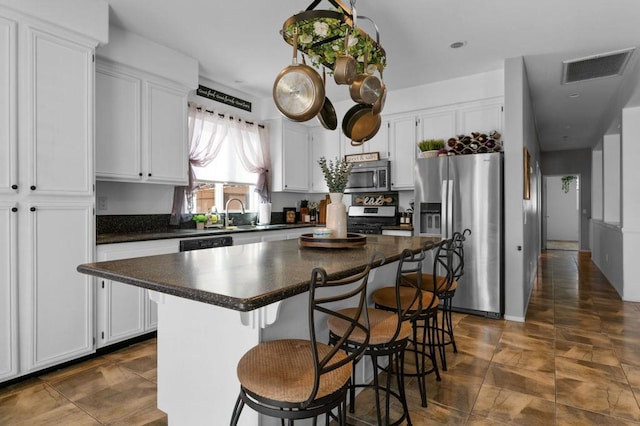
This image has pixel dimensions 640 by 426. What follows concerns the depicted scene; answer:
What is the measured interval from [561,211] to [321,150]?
10.4 metres

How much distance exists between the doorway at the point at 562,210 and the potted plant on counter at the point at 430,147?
31.8 ft

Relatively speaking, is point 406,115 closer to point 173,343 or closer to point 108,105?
point 108,105

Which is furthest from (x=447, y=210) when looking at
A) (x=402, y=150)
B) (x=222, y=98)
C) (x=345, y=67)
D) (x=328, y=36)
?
(x=222, y=98)

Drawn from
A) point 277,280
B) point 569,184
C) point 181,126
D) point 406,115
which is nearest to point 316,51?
point 277,280

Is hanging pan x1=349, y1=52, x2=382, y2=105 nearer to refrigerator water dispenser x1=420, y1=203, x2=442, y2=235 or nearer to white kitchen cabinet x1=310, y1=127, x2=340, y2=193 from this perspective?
refrigerator water dispenser x1=420, y1=203, x2=442, y2=235

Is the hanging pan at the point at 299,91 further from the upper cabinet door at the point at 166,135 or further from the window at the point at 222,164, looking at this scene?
the window at the point at 222,164

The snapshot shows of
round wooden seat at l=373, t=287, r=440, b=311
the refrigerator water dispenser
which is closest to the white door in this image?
the refrigerator water dispenser

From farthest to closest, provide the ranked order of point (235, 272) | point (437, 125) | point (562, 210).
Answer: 1. point (562, 210)
2. point (437, 125)
3. point (235, 272)

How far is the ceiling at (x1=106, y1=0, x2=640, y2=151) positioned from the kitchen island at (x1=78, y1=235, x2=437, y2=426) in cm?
206

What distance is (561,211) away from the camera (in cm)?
1217

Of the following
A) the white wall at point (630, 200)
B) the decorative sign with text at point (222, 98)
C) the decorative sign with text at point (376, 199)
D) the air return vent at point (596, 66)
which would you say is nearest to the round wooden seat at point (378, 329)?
the decorative sign with text at point (376, 199)

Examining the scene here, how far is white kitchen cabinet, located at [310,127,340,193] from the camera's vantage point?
5.43m

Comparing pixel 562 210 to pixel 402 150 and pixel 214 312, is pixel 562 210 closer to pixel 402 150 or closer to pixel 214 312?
pixel 402 150

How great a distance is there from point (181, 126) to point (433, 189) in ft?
9.25
